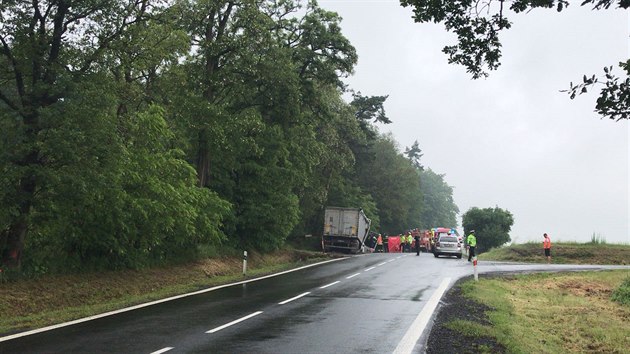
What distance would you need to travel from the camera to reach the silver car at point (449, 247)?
117 ft

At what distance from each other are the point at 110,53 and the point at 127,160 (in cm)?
309

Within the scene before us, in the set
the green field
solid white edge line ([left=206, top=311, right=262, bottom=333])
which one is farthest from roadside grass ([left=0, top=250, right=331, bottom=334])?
the green field

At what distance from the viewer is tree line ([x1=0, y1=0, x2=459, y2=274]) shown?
44.0 ft

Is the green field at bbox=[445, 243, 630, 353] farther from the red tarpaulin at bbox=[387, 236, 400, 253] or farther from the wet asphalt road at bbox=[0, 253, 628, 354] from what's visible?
the red tarpaulin at bbox=[387, 236, 400, 253]

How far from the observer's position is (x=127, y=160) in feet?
50.3

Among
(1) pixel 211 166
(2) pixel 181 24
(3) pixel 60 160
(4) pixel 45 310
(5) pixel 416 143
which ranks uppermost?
(5) pixel 416 143

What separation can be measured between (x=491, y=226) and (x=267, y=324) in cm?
4920

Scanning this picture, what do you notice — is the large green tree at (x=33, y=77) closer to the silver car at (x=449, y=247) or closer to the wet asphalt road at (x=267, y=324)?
the wet asphalt road at (x=267, y=324)

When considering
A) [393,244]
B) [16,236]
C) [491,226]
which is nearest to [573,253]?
[393,244]

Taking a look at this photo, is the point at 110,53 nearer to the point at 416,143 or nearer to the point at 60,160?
the point at 60,160

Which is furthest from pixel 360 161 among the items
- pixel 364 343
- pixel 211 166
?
pixel 364 343

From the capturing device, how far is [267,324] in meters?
10.7

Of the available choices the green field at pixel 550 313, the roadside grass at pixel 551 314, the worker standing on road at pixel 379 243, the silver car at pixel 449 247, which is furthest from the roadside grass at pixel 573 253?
the worker standing on road at pixel 379 243

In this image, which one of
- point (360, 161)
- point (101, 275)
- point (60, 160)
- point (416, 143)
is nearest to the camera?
point (60, 160)
